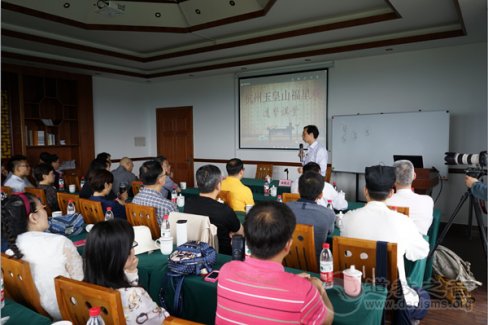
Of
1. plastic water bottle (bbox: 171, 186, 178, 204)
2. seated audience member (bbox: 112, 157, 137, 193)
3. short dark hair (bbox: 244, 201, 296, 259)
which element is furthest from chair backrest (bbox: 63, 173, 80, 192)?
short dark hair (bbox: 244, 201, 296, 259)

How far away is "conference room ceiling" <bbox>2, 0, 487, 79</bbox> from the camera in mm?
3994

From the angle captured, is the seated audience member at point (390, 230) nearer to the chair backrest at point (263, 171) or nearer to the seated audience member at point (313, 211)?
the seated audience member at point (313, 211)

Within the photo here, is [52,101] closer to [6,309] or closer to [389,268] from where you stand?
[6,309]

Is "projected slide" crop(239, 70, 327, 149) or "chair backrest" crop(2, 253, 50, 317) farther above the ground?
"projected slide" crop(239, 70, 327, 149)

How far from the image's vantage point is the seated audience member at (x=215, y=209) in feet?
7.72

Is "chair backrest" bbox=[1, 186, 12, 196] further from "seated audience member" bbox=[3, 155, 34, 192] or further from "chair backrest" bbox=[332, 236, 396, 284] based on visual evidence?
"chair backrest" bbox=[332, 236, 396, 284]

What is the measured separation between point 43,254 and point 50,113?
587cm

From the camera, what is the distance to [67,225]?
262 cm

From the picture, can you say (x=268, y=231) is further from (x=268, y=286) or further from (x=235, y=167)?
(x=235, y=167)

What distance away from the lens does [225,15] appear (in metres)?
4.44

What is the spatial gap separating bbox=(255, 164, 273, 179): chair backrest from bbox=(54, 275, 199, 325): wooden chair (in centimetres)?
516

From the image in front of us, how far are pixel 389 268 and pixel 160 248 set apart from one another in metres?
1.33

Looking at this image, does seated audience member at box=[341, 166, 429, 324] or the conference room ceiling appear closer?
A: seated audience member at box=[341, 166, 429, 324]

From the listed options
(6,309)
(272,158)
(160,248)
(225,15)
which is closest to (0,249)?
(6,309)
